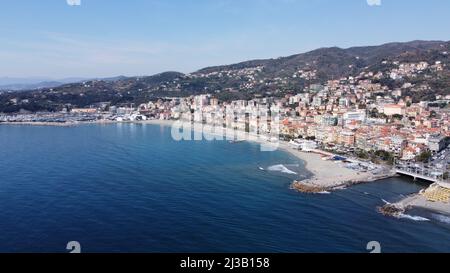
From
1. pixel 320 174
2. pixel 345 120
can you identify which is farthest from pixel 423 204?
pixel 345 120

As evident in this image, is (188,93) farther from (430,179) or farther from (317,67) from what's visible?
(430,179)

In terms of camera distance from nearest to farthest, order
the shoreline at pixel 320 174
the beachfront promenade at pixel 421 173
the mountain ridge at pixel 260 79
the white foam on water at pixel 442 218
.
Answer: the white foam on water at pixel 442 218 < the shoreline at pixel 320 174 < the beachfront promenade at pixel 421 173 < the mountain ridge at pixel 260 79

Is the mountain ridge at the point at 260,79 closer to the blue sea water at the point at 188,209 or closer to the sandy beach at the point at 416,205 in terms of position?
the sandy beach at the point at 416,205

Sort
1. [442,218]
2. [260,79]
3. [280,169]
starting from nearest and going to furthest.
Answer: [442,218] < [280,169] < [260,79]

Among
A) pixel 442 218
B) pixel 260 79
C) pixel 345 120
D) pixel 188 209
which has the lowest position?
pixel 442 218

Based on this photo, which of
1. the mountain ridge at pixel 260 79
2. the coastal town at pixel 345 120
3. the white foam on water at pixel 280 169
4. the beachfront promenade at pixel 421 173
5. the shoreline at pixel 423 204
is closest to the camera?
the shoreline at pixel 423 204

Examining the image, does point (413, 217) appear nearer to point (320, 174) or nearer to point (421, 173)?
point (320, 174)

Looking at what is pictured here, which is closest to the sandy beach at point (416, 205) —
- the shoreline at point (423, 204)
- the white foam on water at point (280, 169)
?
the shoreline at point (423, 204)
